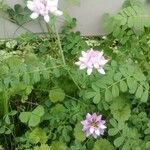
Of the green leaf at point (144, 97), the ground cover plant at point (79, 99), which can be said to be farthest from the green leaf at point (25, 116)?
the green leaf at point (144, 97)

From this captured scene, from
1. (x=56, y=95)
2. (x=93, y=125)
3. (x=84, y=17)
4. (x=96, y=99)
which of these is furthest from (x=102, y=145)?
(x=84, y=17)

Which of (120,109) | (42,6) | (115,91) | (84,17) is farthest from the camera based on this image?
(84,17)

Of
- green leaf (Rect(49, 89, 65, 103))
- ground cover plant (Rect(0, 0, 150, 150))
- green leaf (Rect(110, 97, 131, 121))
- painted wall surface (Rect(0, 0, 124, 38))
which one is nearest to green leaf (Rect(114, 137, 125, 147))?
ground cover plant (Rect(0, 0, 150, 150))

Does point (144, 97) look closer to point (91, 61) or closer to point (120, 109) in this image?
Result: point (120, 109)

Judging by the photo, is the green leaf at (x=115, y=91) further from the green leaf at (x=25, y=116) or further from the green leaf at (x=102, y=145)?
the green leaf at (x=25, y=116)

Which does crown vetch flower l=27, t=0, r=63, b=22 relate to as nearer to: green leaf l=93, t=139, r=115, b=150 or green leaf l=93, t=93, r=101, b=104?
green leaf l=93, t=93, r=101, b=104

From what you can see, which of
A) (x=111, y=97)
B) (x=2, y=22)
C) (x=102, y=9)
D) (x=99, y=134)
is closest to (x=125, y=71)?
(x=111, y=97)

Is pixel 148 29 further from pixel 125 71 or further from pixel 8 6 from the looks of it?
→ pixel 8 6
